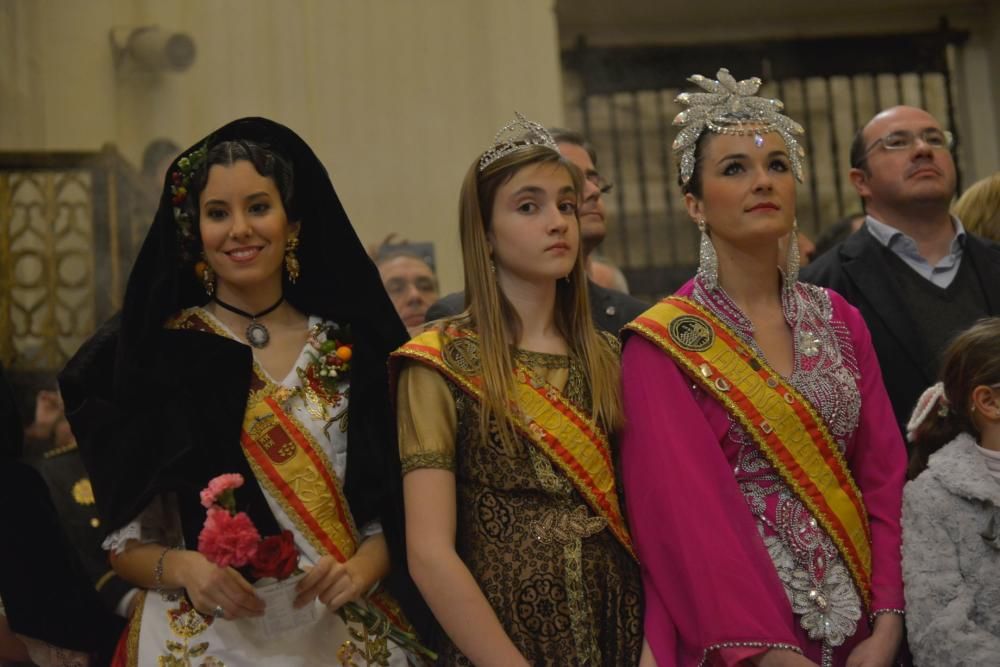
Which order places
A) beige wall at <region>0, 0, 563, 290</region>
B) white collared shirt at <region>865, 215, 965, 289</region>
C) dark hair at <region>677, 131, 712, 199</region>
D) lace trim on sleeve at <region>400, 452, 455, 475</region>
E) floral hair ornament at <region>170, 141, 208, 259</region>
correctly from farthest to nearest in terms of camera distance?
beige wall at <region>0, 0, 563, 290</region> < white collared shirt at <region>865, 215, 965, 289</region> < dark hair at <region>677, 131, 712, 199</region> < floral hair ornament at <region>170, 141, 208, 259</region> < lace trim on sleeve at <region>400, 452, 455, 475</region>

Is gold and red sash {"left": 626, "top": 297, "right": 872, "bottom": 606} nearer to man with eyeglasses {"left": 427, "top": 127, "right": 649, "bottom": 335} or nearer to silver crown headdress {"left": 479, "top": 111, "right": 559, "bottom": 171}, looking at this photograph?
silver crown headdress {"left": 479, "top": 111, "right": 559, "bottom": 171}

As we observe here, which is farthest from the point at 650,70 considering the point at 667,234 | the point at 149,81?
the point at 149,81

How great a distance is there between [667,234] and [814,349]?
591 centimetres

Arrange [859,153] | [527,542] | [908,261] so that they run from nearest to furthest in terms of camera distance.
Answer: [527,542] < [908,261] < [859,153]

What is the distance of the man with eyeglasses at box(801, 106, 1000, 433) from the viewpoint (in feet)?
12.3

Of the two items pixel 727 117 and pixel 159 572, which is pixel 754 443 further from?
pixel 159 572

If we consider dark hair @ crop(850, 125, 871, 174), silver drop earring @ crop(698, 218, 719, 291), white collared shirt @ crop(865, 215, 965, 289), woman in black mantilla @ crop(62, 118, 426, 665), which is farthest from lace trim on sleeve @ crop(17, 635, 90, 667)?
dark hair @ crop(850, 125, 871, 174)

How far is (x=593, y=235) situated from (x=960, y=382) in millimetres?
1436

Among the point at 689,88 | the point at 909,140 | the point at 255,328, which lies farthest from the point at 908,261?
the point at 689,88

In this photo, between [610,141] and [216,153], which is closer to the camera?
[216,153]

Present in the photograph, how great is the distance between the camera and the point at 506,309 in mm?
2990

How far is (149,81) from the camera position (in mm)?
7293

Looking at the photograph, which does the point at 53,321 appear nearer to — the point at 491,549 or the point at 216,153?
the point at 216,153

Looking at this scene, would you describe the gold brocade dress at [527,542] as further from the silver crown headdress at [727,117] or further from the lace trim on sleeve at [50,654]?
the lace trim on sleeve at [50,654]
